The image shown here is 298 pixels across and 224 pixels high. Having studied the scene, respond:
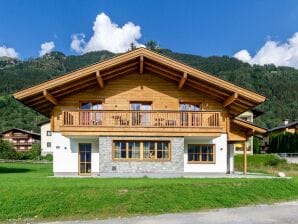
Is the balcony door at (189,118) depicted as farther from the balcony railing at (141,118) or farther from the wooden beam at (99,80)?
the wooden beam at (99,80)

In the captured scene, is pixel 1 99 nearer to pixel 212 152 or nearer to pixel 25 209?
pixel 212 152

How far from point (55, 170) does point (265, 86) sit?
3497 inches

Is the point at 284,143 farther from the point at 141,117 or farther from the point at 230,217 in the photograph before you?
the point at 230,217

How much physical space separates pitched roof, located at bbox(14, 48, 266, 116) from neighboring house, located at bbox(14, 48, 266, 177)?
0.16ft

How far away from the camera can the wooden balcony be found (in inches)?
797

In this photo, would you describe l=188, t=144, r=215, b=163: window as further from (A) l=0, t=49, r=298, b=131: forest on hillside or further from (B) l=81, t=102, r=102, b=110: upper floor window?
(A) l=0, t=49, r=298, b=131: forest on hillside

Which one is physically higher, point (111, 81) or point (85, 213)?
point (111, 81)

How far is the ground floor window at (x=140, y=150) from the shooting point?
66.6 ft

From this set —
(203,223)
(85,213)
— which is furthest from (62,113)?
(203,223)

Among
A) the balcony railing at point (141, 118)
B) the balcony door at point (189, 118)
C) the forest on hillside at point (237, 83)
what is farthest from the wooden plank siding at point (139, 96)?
the forest on hillside at point (237, 83)

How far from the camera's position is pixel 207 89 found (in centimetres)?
2162

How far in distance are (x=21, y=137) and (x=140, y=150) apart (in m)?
72.9

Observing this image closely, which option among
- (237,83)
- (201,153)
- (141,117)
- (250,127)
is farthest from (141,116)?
(237,83)

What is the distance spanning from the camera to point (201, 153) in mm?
21906
